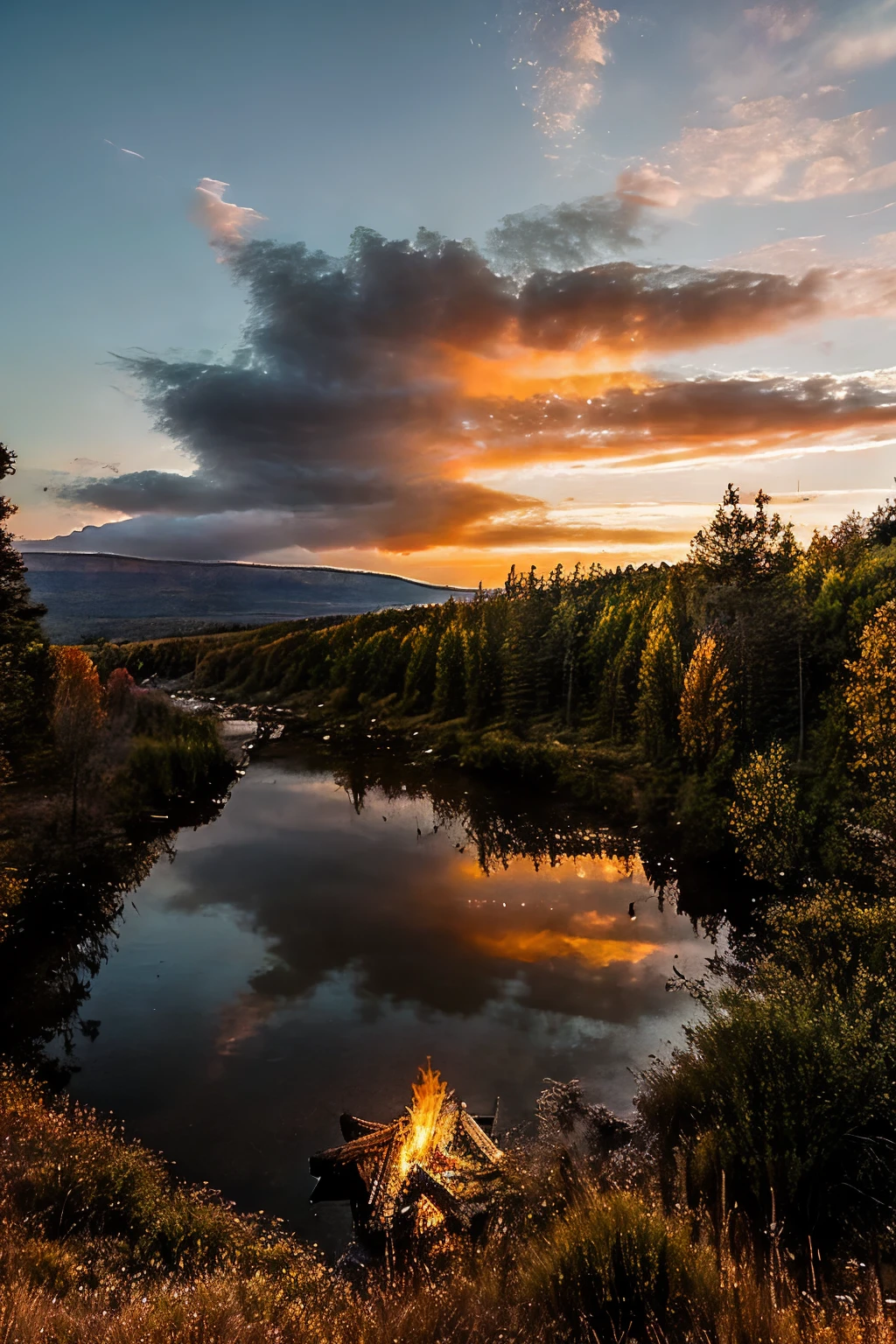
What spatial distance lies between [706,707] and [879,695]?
22.7m

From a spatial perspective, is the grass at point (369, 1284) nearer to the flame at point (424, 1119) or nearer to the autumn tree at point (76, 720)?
the flame at point (424, 1119)

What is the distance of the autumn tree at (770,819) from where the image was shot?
30.0 m

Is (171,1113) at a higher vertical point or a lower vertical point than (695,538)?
lower

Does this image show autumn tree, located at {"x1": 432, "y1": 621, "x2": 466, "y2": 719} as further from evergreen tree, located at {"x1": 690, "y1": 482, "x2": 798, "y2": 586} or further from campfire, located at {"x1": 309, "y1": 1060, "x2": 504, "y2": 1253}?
campfire, located at {"x1": 309, "y1": 1060, "x2": 504, "y2": 1253}

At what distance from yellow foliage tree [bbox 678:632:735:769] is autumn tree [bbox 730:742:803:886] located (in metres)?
12.5

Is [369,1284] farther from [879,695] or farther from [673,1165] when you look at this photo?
[879,695]

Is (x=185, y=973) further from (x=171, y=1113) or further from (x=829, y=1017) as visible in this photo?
(x=829, y=1017)

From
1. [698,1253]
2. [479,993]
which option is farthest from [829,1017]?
[479,993]

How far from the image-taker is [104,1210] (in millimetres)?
12961

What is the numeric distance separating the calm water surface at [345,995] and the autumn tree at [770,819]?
5466 mm

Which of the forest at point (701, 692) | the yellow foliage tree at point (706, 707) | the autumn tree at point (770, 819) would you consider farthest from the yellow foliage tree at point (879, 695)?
the yellow foliage tree at point (706, 707)

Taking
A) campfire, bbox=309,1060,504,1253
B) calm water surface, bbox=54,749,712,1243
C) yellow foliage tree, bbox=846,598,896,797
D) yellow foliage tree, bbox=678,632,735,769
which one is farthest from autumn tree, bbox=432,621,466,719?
campfire, bbox=309,1060,504,1253

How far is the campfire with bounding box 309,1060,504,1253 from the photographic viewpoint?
14.0m

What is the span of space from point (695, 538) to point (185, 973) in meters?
55.2
